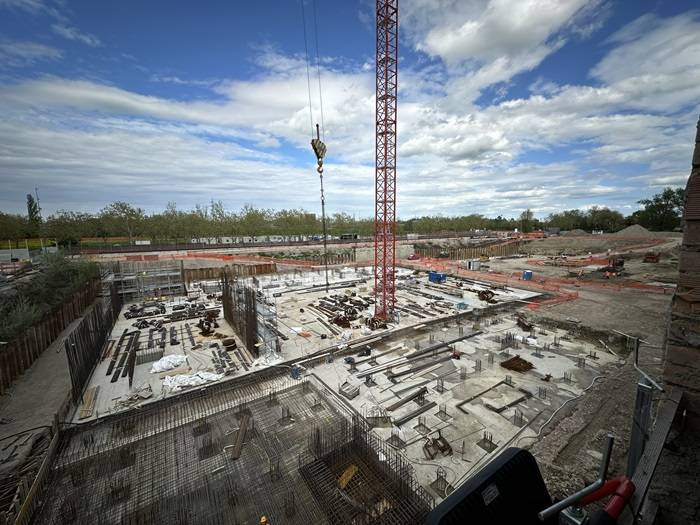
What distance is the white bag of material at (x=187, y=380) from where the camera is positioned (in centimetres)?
1282

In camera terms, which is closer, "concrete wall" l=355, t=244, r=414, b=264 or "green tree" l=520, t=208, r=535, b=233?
"concrete wall" l=355, t=244, r=414, b=264

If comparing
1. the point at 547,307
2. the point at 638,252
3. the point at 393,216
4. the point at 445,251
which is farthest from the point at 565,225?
the point at 393,216

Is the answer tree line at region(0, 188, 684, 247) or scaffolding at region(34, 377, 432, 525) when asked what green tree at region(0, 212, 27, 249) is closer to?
tree line at region(0, 188, 684, 247)

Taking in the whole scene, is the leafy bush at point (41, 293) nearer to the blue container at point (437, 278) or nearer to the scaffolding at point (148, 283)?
the scaffolding at point (148, 283)

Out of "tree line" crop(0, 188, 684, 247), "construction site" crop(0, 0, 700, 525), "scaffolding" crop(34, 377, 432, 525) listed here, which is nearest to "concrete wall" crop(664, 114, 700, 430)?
"construction site" crop(0, 0, 700, 525)

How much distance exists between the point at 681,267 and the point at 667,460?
1.92 meters

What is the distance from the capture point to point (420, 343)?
56.1 feet

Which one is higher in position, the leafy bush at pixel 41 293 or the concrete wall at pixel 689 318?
the concrete wall at pixel 689 318

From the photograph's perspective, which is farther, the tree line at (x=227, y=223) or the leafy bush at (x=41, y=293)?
the tree line at (x=227, y=223)

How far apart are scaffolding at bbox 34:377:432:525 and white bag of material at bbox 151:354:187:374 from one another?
3.58 meters

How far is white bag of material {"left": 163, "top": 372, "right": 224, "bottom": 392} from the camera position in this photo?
42.1ft

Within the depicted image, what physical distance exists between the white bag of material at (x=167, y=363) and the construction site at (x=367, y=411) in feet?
0.37

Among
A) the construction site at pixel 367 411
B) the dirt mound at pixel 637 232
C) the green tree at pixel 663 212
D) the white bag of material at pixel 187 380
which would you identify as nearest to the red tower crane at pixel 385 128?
the construction site at pixel 367 411

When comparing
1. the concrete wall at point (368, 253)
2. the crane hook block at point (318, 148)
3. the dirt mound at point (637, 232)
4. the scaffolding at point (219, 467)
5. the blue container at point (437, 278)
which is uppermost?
the crane hook block at point (318, 148)
